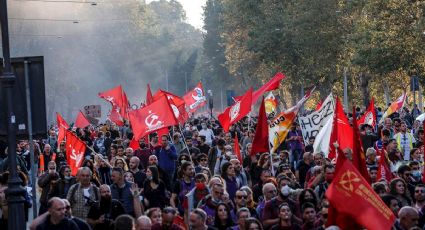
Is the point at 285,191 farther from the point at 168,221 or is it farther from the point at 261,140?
the point at 261,140

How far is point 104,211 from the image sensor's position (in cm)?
1504

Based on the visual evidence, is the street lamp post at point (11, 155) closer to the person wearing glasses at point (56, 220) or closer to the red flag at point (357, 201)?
the person wearing glasses at point (56, 220)

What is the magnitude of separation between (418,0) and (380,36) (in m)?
1.96

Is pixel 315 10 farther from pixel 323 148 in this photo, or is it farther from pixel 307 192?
pixel 307 192

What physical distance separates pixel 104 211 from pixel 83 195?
22.4 inches

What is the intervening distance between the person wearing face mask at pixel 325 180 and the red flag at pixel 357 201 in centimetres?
467

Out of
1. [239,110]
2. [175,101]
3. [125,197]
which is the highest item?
[175,101]

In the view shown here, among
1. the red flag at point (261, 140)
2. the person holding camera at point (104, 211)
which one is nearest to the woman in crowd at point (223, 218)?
the person holding camera at point (104, 211)

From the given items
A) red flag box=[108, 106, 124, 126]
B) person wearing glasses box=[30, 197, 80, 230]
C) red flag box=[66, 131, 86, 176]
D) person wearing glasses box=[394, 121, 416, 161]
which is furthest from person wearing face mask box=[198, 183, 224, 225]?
red flag box=[108, 106, 124, 126]

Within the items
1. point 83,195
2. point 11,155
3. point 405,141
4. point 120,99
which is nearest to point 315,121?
point 405,141

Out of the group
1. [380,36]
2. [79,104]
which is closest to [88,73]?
[79,104]

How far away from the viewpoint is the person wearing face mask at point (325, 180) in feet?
53.1

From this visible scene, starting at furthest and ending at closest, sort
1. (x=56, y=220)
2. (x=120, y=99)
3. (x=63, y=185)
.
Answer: (x=120, y=99), (x=63, y=185), (x=56, y=220)

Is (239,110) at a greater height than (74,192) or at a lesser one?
greater
